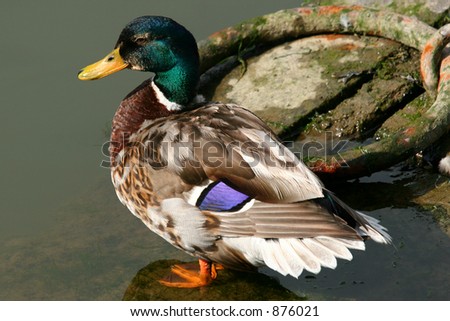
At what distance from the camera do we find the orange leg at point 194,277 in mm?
4301

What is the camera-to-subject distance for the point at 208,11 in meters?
7.20

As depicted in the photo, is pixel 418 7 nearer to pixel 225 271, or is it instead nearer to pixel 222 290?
pixel 225 271

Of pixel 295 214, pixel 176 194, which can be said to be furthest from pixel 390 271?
pixel 176 194

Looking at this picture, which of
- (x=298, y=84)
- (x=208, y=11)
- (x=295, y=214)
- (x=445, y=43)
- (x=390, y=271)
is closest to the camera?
(x=295, y=214)

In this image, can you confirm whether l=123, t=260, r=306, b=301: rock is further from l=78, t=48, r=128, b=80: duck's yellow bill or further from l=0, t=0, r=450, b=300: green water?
l=78, t=48, r=128, b=80: duck's yellow bill

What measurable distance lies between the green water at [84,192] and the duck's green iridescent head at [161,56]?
90 centimetres

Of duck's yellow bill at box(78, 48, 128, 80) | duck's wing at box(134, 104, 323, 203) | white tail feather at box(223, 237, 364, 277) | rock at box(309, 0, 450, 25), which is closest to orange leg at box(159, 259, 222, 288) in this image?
white tail feather at box(223, 237, 364, 277)

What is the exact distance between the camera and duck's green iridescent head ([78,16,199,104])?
4.39 meters

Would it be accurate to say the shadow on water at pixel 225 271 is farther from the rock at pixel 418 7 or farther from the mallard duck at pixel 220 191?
the rock at pixel 418 7

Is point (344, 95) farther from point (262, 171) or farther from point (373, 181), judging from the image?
point (262, 171)

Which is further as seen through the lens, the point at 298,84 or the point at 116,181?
the point at 298,84

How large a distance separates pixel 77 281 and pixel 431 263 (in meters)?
1.93

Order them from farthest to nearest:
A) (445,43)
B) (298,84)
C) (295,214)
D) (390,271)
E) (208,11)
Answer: (208,11) → (298,84) → (445,43) → (390,271) → (295,214)

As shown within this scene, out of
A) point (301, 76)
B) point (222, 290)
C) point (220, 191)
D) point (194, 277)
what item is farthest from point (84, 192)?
point (301, 76)
